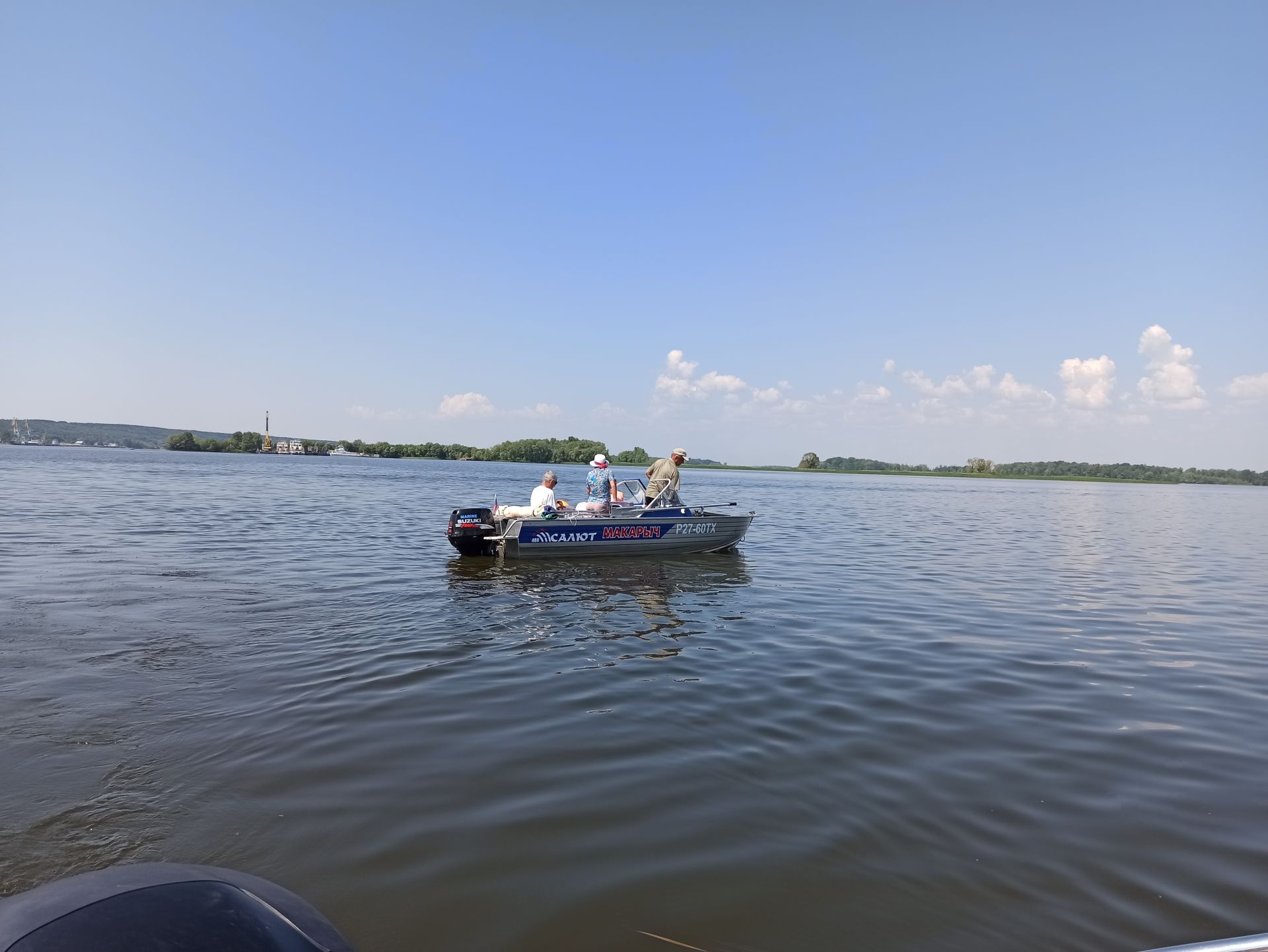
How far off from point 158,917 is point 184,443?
158183mm

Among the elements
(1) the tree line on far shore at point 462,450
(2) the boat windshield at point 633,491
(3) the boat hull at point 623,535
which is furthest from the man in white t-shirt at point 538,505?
(1) the tree line on far shore at point 462,450

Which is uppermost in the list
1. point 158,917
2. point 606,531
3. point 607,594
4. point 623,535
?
point 158,917

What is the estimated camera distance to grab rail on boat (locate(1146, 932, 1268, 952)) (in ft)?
6.88

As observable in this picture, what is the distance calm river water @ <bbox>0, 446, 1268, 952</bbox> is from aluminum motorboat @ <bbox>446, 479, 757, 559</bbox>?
2.21 meters

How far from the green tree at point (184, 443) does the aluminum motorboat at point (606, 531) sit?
145 metres

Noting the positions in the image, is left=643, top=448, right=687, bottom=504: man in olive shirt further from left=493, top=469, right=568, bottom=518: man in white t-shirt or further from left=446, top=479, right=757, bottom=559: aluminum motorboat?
left=493, top=469, right=568, bottom=518: man in white t-shirt

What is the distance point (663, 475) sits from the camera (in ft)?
54.6

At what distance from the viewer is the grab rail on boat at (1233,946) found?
2096 mm

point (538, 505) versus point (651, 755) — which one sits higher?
point (538, 505)

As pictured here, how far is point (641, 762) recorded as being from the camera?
5285 mm

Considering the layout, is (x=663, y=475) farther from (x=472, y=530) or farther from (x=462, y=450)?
(x=462, y=450)

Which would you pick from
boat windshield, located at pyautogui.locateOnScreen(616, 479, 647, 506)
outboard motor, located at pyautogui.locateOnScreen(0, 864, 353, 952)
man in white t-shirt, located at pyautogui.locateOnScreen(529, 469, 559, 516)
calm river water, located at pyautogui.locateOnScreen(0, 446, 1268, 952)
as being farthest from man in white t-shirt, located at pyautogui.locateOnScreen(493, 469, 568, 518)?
outboard motor, located at pyautogui.locateOnScreen(0, 864, 353, 952)

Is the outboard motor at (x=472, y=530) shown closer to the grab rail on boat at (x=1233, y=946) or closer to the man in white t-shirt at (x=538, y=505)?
the man in white t-shirt at (x=538, y=505)

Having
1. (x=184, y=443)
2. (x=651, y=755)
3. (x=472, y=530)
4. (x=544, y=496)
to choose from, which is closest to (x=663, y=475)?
(x=544, y=496)
